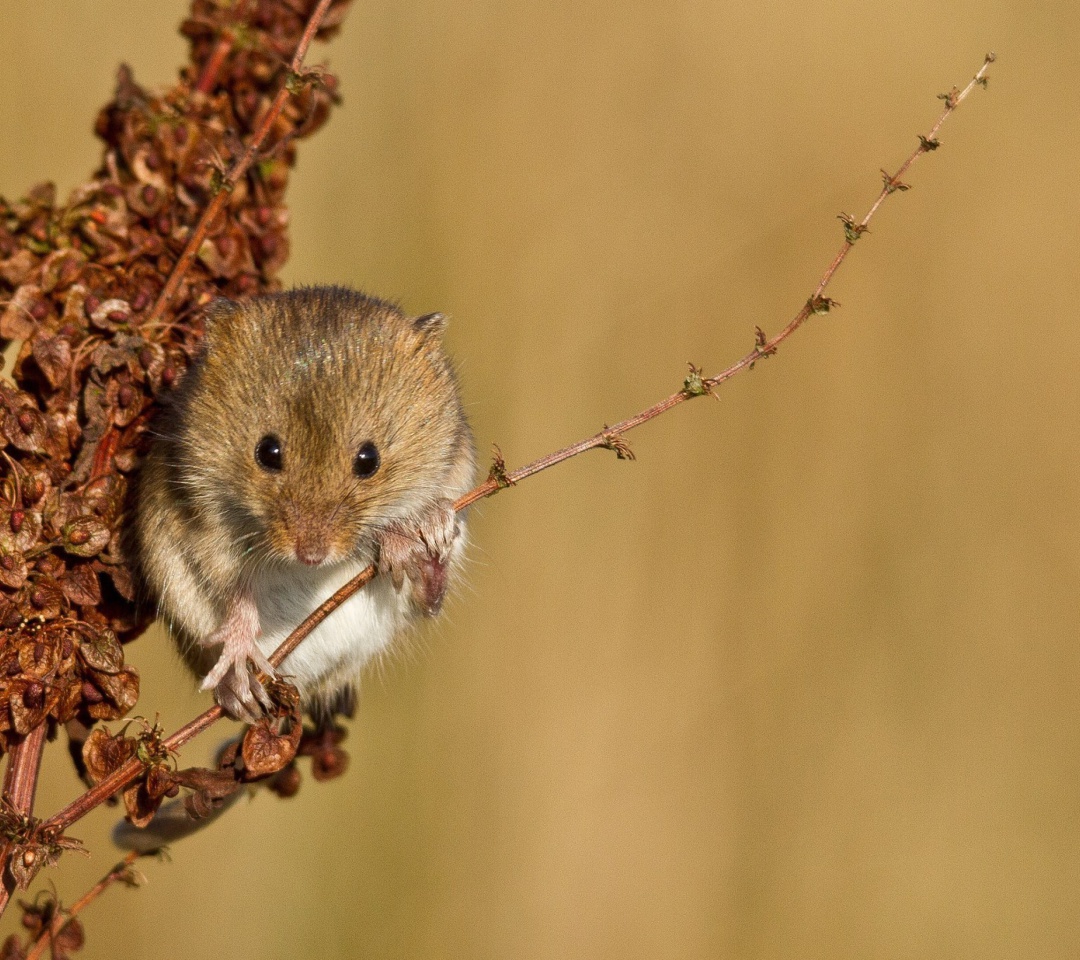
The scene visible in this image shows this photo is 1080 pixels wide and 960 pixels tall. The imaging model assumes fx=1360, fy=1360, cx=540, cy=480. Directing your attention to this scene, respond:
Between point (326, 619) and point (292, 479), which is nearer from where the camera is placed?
point (292, 479)

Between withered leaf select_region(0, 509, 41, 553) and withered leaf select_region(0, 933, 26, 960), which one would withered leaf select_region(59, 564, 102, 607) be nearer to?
withered leaf select_region(0, 509, 41, 553)

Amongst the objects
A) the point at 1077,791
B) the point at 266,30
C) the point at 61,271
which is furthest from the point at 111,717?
the point at 1077,791

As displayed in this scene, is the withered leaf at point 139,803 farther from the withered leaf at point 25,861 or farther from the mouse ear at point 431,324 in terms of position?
the mouse ear at point 431,324

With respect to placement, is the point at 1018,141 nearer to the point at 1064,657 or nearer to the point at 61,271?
the point at 1064,657

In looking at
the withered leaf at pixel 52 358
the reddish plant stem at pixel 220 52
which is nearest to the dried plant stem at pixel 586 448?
the withered leaf at pixel 52 358

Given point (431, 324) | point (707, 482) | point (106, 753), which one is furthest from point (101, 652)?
point (707, 482)

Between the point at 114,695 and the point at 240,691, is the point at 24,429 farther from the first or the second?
the point at 240,691
